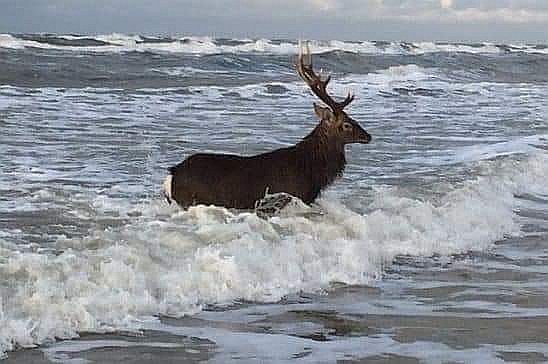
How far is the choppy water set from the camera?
4.41m

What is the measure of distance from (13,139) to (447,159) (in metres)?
5.44

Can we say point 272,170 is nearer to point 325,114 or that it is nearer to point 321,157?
point 321,157

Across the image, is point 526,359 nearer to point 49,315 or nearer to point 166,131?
point 49,315

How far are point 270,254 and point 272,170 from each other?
5.41 feet

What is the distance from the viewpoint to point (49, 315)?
4418mm

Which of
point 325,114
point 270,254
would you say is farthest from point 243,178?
point 270,254

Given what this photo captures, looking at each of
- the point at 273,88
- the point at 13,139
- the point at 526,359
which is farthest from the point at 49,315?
the point at 273,88

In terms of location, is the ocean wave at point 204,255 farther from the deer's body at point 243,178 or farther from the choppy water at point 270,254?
the deer's body at point 243,178

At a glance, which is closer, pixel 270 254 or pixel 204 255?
pixel 204 255

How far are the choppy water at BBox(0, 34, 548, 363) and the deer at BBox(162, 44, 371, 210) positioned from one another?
20cm

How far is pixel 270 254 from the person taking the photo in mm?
5906

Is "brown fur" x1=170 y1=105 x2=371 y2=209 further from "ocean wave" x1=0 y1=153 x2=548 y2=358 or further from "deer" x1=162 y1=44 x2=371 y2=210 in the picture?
"ocean wave" x1=0 y1=153 x2=548 y2=358

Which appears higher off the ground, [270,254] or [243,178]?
[243,178]

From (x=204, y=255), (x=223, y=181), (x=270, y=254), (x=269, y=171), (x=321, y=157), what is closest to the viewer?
(x=204, y=255)
